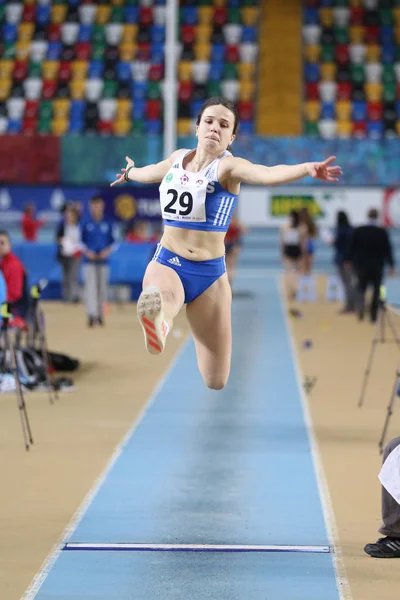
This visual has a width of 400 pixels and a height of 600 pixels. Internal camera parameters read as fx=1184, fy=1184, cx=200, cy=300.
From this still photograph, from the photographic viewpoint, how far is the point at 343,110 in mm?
33719

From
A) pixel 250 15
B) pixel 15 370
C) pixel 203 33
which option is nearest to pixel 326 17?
pixel 250 15

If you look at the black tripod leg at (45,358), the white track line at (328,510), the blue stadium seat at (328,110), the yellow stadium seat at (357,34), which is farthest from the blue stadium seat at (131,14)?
the black tripod leg at (45,358)

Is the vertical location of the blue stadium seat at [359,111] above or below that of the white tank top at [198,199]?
above

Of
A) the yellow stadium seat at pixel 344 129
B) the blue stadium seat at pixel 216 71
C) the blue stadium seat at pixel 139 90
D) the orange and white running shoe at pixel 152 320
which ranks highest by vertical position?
the blue stadium seat at pixel 216 71

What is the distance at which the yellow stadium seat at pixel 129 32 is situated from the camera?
3628 cm

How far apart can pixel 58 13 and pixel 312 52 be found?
8178mm

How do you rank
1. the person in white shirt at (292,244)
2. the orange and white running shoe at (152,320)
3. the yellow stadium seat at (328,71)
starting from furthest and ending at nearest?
the yellow stadium seat at (328,71)
the person in white shirt at (292,244)
the orange and white running shoe at (152,320)

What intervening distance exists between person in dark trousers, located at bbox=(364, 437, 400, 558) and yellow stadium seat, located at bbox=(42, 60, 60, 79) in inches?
1199

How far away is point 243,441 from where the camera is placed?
9898 millimetres

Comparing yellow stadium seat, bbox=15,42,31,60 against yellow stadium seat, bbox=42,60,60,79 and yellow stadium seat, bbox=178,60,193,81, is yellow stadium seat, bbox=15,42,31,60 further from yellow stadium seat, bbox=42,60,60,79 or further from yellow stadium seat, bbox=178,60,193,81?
yellow stadium seat, bbox=178,60,193,81

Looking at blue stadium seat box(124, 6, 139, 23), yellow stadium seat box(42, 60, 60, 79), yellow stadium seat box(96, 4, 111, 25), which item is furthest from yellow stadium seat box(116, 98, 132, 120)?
yellow stadium seat box(96, 4, 111, 25)

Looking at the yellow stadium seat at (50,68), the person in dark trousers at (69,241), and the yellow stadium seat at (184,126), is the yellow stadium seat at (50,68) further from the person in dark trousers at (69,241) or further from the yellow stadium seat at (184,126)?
the person in dark trousers at (69,241)

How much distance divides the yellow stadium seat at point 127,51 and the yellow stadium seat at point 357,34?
6.63 meters

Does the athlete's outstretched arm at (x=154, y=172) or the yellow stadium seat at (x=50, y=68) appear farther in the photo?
the yellow stadium seat at (x=50, y=68)
